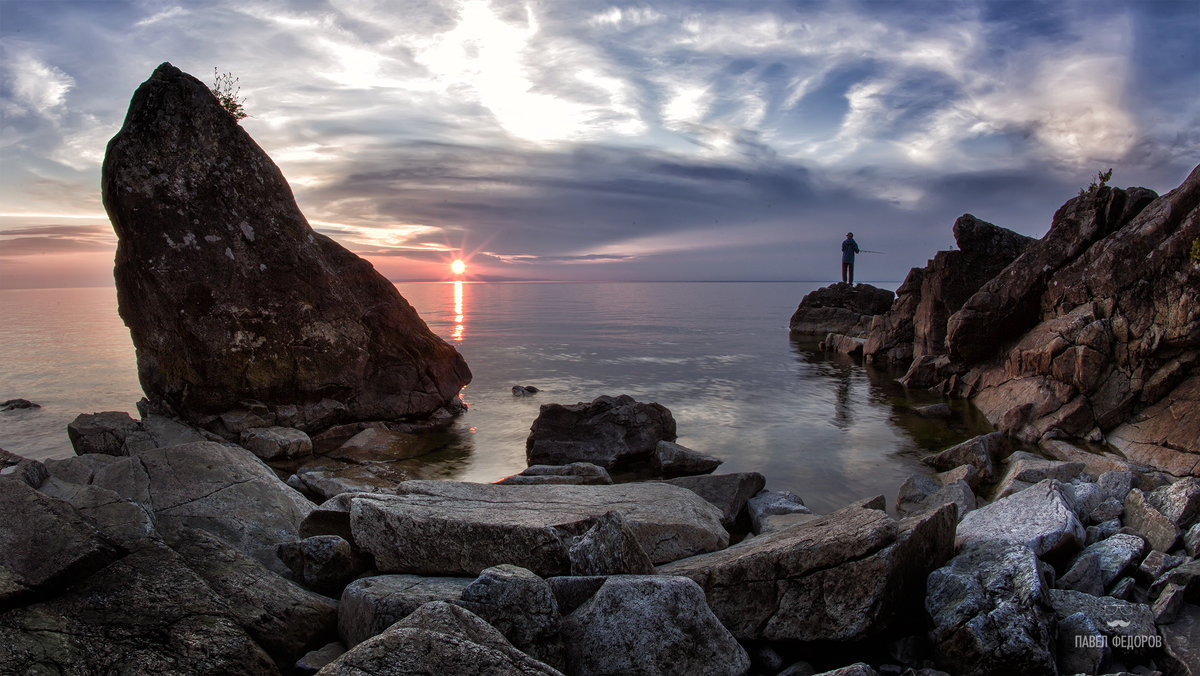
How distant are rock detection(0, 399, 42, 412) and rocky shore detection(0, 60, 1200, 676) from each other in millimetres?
8352

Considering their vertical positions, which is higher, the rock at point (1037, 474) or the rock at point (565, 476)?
the rock at point (1037, 474)

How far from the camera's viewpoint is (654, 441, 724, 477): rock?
14891mm

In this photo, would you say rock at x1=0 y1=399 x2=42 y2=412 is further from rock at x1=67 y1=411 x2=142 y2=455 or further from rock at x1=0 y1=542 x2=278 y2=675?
rock at x1=0 y1=542 x2=278 y2=675

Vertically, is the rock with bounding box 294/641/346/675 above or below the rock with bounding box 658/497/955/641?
below

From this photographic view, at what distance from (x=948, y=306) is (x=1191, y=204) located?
37.3 ft

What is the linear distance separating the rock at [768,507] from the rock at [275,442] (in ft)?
35.9

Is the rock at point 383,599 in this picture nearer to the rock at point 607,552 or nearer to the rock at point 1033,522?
the rock at point 607,552

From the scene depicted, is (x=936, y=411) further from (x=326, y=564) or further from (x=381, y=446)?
(x=326, y=564)

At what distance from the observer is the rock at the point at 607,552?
236 inches

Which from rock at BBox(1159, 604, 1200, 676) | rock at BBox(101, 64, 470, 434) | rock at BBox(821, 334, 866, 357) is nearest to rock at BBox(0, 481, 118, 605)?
rock at BBox(1159, 604, 1200, 676)

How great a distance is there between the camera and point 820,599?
619cm

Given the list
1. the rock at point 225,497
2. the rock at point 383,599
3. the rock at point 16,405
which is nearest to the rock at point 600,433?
the rock at point 225,497

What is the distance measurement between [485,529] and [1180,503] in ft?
28.0

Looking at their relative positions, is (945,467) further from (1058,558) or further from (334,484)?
(334,484)
